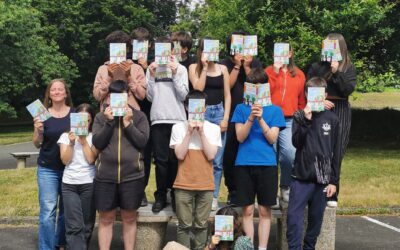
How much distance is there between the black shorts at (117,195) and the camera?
5.05 metres

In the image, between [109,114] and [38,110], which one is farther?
[38,110]

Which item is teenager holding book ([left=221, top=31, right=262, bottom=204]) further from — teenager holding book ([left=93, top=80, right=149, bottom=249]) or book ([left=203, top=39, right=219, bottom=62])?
teenager holding book ([left=93, top=80, right=149, bottom=249])

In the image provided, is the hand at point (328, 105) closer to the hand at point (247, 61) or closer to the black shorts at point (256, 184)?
the black shorts at point (256, 184)

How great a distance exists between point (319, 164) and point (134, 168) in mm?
1754

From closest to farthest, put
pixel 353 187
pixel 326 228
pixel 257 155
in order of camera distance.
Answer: pixel 257 155, pixel 326 228, pixel 353 187

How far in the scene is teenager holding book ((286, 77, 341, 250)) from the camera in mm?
5031

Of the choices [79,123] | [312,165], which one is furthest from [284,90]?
[79,123]

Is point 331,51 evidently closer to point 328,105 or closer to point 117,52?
point 328,105

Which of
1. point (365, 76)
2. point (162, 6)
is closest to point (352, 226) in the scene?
point (365, 76)

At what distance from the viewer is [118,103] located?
4.79 meters

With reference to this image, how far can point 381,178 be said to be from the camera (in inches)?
435

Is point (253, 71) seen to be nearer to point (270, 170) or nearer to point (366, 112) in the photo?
point (270, 170)

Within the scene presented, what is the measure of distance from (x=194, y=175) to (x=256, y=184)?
64 centimetres

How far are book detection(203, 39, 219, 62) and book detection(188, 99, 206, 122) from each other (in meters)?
0.69
